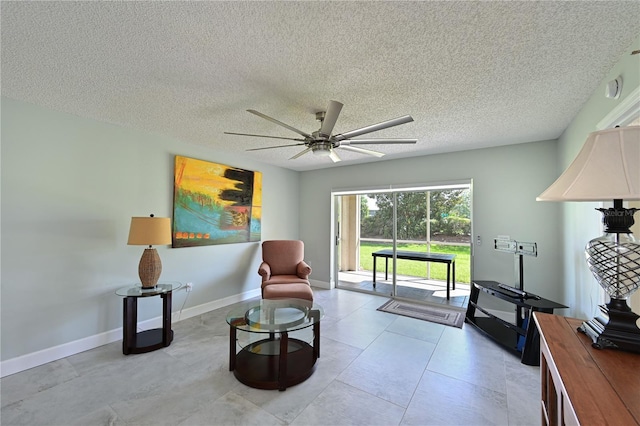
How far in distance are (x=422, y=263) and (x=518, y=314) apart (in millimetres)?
2111

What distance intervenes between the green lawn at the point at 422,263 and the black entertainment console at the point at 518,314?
959mm

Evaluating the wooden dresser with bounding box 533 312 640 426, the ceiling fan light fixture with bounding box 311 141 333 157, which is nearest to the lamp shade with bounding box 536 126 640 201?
the wooden dresser with bounding box 533 312 640 426

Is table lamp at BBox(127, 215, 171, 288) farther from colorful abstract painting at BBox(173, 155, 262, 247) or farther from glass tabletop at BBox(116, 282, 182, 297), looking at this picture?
colorful abstract painting at BBox(173, 155, 262, 247)

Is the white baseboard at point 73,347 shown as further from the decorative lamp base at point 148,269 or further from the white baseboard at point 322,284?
the white baseboard at point 322,284

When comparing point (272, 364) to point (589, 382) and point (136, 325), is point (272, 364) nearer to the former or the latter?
point (136, 325)

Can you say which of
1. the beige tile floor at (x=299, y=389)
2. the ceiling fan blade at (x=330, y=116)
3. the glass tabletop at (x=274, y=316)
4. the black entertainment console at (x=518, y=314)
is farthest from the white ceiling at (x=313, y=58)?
the beige tile floor at (x=299, y=389)

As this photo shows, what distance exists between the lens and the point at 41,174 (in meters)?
2.43

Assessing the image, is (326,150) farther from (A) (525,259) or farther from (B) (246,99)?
(A) (525,259)

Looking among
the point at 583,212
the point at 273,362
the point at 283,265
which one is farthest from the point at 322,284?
the point at 583,212

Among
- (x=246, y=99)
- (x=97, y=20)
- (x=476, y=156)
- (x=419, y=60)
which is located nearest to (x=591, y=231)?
(x=476, y=156)

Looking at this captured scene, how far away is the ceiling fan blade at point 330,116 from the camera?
1.74 metres

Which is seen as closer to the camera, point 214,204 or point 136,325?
point 136,325

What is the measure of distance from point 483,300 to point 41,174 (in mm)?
5533

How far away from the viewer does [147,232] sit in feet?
8.75
